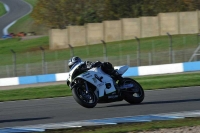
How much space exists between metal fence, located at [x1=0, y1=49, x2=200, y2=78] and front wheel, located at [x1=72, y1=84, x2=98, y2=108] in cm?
1557

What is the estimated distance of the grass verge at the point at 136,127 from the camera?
31.2ft

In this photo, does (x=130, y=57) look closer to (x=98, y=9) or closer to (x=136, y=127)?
(x=136, y=127)

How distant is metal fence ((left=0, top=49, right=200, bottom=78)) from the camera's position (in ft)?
93.4

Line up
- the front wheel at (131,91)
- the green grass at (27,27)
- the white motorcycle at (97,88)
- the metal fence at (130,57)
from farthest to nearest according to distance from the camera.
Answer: the green grass at (27,27) → the metal fence at (130,57) → the front wheel at (131,91) → the white motorcycle at (97,88)

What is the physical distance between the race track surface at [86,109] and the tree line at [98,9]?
134ft

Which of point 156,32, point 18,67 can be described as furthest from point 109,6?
point 18,67

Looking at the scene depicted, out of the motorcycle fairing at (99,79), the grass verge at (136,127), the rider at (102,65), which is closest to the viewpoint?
the grass verge at (136,127)

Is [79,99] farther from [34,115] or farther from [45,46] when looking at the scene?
[45,46]

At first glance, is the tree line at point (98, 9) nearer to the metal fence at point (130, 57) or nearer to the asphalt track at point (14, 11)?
the asphalt track at point (14, 11)

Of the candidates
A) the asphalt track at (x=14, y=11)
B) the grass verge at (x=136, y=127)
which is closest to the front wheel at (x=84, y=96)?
the grass verge at (x=136, y=127)

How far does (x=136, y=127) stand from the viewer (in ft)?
31.9

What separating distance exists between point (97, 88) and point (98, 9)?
4595 cm

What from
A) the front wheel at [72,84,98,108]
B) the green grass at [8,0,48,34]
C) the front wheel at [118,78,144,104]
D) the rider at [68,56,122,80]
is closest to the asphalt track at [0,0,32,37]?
the green grass at [8,0,48,34]

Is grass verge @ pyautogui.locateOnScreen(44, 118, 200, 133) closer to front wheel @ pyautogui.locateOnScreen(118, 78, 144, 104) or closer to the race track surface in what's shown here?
the race track surface
